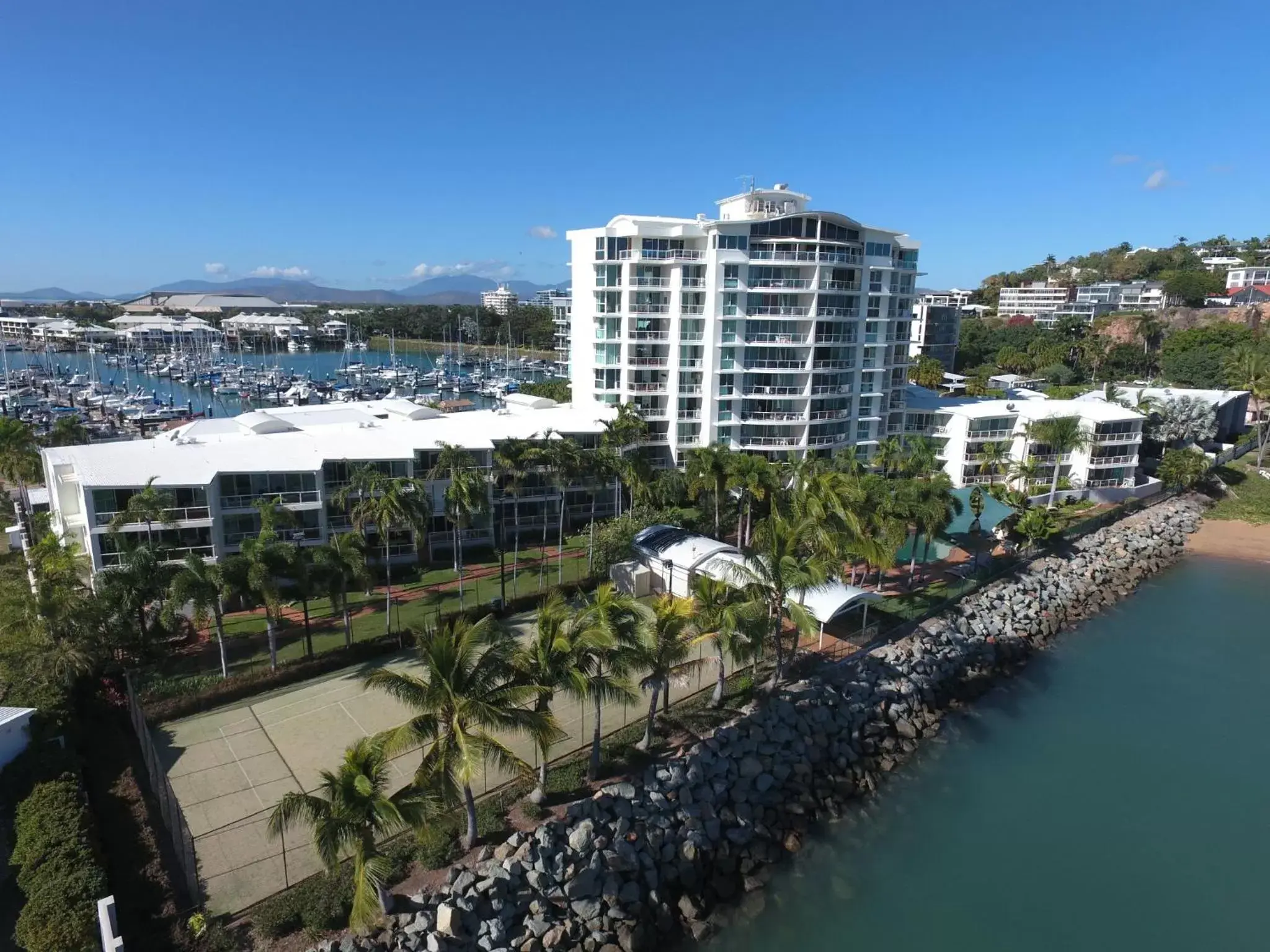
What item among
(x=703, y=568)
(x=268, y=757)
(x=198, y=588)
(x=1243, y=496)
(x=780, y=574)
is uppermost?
(x=780, y=574)

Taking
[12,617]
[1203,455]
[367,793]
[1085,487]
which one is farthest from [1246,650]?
[12,617]

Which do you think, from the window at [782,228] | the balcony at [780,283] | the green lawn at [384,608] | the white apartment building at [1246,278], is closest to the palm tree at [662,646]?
the green lawn at [384,608]

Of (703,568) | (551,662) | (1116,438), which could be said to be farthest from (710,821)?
(1116,438)

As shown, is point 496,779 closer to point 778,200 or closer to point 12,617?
point 12,617

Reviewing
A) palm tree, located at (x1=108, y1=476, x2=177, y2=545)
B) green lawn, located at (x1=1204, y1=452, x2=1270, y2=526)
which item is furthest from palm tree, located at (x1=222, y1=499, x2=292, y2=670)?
green lawn, located at (x1=1204, y1=452, x2=1270, y2=526)

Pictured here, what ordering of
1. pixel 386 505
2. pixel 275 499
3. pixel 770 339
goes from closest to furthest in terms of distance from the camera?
pixel 386 505
pixel 275 499
pixel 770 339

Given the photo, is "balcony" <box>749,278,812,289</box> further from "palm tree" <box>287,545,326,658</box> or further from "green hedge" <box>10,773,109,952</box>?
"green hedge" <box>10,773,109,952</box>

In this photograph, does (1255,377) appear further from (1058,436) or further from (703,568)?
(703,568)
